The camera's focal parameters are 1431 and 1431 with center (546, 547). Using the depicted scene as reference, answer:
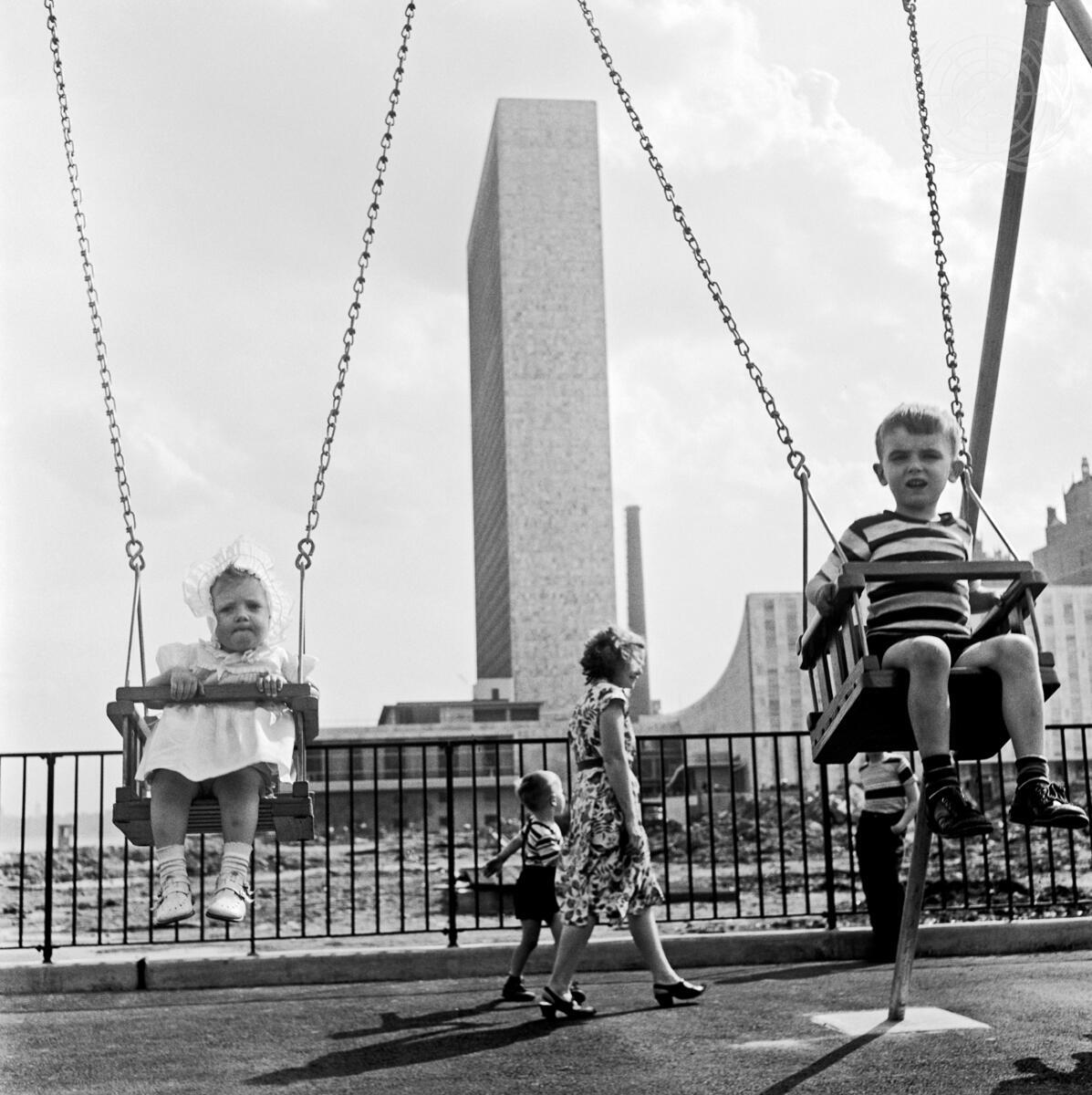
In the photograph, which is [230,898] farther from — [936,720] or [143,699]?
[936,720]

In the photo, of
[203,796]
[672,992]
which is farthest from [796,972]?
[203,796]

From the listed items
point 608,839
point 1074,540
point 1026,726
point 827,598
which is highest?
point 1074,540

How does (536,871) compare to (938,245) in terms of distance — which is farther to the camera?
(536,871)

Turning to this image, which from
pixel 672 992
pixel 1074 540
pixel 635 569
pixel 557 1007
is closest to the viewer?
pixel 557 1007

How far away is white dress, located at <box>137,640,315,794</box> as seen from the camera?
4180 mm

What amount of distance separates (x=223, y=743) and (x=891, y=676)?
195cm

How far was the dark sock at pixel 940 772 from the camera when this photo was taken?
160 inches

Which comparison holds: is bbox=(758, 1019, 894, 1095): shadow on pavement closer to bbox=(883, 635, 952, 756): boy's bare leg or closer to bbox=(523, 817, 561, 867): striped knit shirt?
bbox=(883, 635, 952, 756): boy's bare leg

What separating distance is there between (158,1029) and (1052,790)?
3.35 m

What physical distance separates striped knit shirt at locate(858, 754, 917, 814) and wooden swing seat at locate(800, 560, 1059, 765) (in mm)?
1634

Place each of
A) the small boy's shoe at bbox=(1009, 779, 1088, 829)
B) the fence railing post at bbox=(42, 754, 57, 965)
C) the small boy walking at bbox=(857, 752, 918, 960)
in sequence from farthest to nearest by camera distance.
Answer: the fence railing post at bbox=(42, 754, 57, 965)
the small boy walking at bbox=(857, 752, 918, 960)
the small boy's shoe at bbox=(1009, 779, 1088, 829)

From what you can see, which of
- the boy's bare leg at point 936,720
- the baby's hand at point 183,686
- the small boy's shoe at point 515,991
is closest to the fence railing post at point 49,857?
the small boy's shoe at point 515,991

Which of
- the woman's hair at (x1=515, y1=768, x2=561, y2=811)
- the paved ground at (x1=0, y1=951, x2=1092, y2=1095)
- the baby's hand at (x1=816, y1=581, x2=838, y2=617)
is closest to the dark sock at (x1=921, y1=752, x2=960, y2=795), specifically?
the baby's hand at (x1=816, y1=581, x2=838, y2=617)

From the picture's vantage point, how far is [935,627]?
14.4 ft
